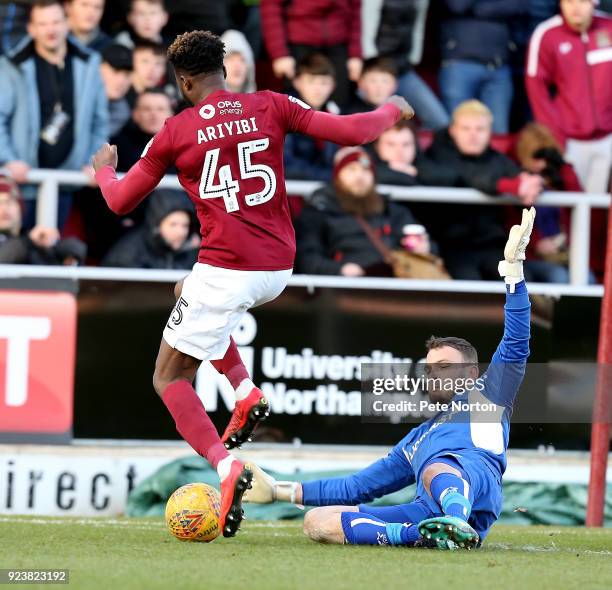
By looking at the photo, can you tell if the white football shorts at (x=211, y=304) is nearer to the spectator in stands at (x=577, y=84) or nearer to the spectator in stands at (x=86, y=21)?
the spectator in stands at (x=86, y=21)

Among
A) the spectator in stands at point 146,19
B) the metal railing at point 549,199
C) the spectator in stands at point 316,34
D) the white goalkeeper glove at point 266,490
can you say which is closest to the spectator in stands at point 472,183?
the metal railing at point 549,199

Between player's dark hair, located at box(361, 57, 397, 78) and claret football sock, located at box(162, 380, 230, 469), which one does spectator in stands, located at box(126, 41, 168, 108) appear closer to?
player's dark hair, located at box(361, 57, 397, 78)

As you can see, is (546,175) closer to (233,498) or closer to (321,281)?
(321,281)

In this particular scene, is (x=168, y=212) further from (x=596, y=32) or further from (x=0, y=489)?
(x=596, y=32)

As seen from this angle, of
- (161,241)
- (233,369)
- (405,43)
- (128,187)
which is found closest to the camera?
(128,187)

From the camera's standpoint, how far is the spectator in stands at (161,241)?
1065 centimetres

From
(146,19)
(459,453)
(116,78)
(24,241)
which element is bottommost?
(459,453)

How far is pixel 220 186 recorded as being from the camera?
→ 279 inches

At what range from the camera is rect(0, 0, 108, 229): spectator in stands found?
436 inches

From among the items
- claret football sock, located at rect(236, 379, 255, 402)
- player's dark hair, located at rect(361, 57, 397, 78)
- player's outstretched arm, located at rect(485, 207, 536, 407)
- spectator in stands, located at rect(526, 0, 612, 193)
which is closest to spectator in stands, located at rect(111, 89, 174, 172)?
player's dark hair, located at rect(361, 57, 397, 78)

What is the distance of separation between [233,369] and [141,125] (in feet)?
13.4

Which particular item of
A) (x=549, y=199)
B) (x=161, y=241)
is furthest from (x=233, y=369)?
(x=549, y=199)

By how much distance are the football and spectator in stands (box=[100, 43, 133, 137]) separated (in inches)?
193

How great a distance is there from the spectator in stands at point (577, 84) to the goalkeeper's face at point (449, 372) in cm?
545
